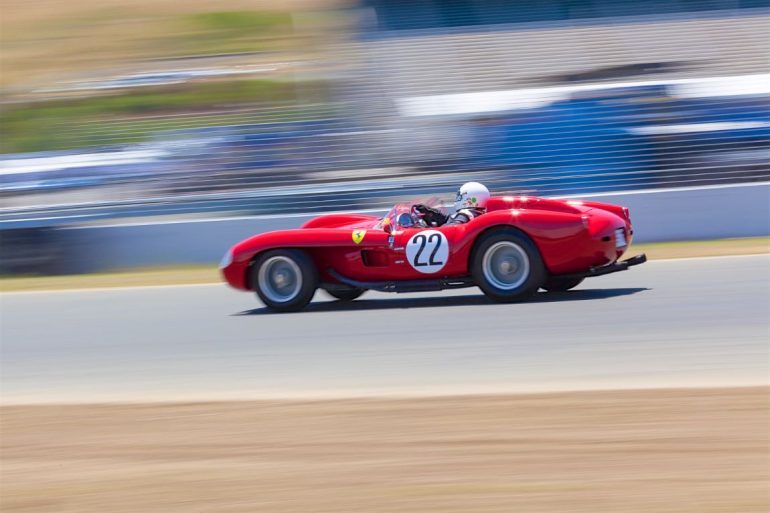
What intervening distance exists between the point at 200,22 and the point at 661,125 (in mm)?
16479

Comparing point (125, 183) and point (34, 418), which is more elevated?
point (125, 183)

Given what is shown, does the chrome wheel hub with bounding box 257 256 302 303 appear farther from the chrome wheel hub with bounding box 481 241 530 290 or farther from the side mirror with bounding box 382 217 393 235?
the chrome wheel hub with bounding box 481 241 530 290

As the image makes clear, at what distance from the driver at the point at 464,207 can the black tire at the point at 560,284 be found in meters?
0.80

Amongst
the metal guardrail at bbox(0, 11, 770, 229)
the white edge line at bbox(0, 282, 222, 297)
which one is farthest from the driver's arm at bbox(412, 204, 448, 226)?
the metal guardrail at bbox(0, 11, 770, 229)

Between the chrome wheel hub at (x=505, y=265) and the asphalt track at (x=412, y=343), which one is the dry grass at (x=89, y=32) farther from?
the chrome wheel hub at (x=505, y=265)

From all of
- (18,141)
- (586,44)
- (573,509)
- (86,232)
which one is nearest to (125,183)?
(86,232)

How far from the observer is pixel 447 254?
8.23 metres

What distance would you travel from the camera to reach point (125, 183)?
50.3ft

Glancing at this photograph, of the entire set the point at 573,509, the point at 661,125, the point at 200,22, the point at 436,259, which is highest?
the point at 200,22

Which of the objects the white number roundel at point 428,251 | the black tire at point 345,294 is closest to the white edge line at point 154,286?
the black tire at point 345,294

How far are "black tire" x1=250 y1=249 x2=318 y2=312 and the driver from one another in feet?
3.41

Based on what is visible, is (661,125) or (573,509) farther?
(661,125)

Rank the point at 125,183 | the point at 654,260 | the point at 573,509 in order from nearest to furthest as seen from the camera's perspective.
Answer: the point at 573,509 → the point at 654,260 → the point at 125,183

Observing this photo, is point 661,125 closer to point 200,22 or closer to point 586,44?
point 586,44
